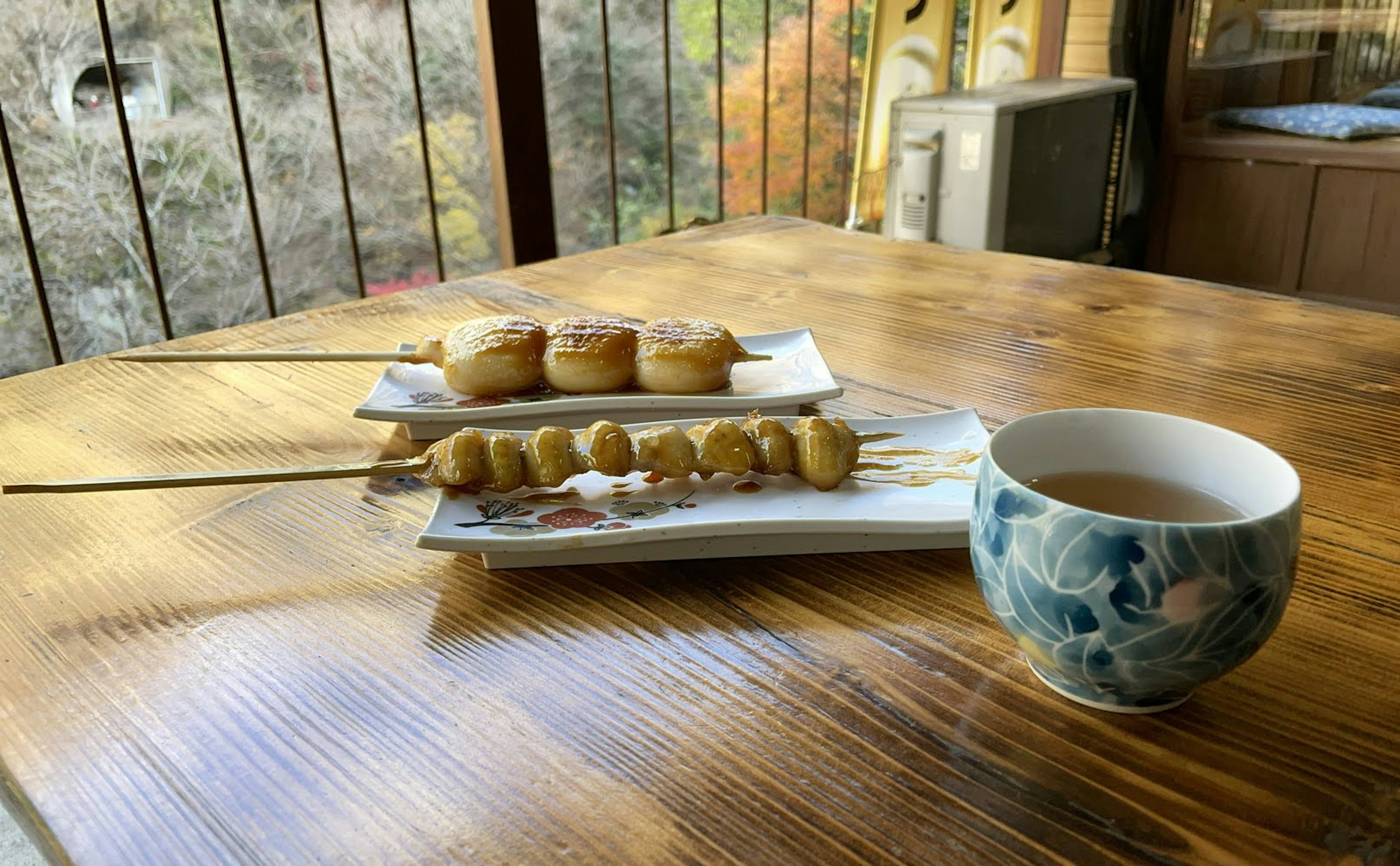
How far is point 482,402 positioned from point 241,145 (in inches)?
43.0

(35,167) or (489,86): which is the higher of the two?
(489,86)

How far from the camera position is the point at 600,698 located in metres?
0.46

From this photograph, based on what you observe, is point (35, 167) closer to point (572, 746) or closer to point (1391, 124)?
point (572, 746)

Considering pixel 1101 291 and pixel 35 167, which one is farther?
pixel 35 167

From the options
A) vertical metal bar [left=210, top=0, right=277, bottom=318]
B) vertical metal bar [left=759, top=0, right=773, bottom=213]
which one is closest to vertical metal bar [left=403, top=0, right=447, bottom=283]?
vertical metal bar [left=210, top=0, right=277, bottom=318]

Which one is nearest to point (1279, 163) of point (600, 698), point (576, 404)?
point (576, 404)

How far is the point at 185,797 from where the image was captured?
1.32ft

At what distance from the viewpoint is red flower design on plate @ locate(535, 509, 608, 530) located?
1.92ft

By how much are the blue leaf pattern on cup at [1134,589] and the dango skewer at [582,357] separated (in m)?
0.39

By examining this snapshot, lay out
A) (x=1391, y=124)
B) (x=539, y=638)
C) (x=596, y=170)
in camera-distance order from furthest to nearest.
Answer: (x=596, y=170), (x=1391, y=124), (x=539, y=638)

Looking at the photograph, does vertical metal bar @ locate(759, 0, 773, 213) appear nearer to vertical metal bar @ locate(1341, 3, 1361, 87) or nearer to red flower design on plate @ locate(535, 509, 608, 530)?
vertical metal bar @ locate(1341, 3, 1361, 87)

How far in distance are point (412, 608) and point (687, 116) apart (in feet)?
11.3

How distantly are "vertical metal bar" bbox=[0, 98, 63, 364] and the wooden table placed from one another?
79 cm

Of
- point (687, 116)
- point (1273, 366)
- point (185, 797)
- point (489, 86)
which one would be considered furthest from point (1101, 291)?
point (687, 116)
